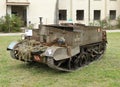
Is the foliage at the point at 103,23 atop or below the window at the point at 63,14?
below

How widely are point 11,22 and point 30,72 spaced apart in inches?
908

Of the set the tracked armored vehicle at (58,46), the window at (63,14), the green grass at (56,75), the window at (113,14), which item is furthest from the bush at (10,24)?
the tracked armored vehicle at (58,46)

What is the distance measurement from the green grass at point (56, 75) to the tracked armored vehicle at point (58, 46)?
315 millimetres

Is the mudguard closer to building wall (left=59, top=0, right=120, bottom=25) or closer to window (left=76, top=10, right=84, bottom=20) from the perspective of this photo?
building wall (left=59, top=0, right=120, bottom=25)

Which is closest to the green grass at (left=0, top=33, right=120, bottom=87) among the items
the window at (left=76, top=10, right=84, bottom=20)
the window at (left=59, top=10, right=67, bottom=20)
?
the window at (left=59, top=10, right=67, bottom=20)

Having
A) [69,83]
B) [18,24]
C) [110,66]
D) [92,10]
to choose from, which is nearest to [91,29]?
[110,66]

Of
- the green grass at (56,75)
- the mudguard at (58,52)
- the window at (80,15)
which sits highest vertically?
the window at (80,15)

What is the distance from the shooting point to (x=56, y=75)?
9.74 metres

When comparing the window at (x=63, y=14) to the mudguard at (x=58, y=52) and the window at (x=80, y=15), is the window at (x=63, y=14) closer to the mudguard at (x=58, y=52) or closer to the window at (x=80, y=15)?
the window at (x=80, y=15)

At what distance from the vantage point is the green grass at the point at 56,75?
343 inches

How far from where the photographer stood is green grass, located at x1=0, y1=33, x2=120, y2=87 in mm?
8703

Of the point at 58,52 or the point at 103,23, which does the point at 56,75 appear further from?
the point at 103,23

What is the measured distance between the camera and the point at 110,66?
11.0 m

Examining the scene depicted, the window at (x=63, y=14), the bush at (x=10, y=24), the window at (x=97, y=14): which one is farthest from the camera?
the window at (x=97, y=14)
